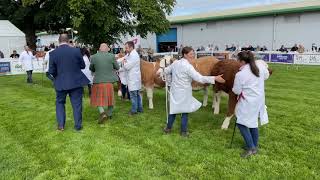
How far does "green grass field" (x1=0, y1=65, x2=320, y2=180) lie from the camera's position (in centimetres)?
616

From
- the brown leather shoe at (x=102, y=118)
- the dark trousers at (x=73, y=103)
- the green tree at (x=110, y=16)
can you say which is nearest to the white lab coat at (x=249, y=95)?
the dark trousers at (x=73, y=103)

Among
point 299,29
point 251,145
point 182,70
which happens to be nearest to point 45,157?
point 182,70

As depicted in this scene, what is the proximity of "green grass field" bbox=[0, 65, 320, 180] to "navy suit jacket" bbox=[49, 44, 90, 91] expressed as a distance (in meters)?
1.08

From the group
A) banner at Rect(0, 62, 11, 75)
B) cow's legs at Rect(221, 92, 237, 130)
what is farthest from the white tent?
cow's legs at Rect(221, 92, 237, 130)

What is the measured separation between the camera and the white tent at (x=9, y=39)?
3453 cm

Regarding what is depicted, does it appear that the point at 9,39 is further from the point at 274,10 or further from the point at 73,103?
the point at 73,103

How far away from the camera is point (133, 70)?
10.0 metres

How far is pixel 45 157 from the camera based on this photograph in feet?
22.9

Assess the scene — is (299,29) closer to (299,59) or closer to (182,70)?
(299,59)

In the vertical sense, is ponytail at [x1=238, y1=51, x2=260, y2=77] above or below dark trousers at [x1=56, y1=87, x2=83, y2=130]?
above

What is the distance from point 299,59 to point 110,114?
21.3 meters

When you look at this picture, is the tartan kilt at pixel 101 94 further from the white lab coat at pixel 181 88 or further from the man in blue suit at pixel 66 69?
the white lab coat at pixel 181 88

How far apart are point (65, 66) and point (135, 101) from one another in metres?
2.76

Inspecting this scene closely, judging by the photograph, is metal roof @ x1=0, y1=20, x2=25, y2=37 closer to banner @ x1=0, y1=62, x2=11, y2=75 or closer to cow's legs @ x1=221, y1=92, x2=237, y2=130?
banner @ x1=0, y1=62, x2=11, y2=75
